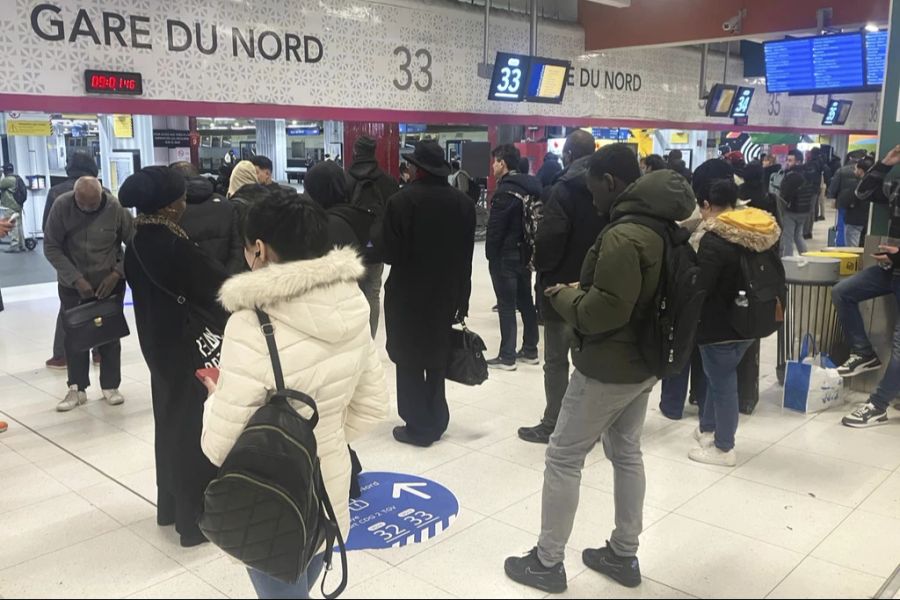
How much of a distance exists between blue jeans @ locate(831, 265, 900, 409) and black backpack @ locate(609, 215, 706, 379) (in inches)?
106

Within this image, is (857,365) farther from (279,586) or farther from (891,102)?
(279,586)

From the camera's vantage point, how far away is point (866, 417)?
4602 millimetres

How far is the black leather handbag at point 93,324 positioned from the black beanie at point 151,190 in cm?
159

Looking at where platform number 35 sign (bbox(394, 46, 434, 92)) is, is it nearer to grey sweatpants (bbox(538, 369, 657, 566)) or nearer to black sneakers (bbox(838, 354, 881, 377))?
black sneakers (bbox(838, 354, 881, 377))

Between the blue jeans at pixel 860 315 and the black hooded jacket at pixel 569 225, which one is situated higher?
the black hooded jacket at pixel 569 225

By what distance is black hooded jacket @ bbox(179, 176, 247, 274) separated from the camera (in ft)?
11.8

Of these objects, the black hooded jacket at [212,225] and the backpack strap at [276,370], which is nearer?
the backpack strap at [276,370]

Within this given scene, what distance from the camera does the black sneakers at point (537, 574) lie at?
8.57 feet

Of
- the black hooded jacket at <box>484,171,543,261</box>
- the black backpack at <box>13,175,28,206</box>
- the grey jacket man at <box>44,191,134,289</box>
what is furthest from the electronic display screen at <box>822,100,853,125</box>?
the grey jacket man at <box>44,191,134,289</box>

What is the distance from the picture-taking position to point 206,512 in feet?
5.45

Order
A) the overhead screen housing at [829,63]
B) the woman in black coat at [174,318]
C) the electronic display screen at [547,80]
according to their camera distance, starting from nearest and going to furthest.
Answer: the woman in black coat at [174,318] < the overhead screen housing at [829,63] < the electronic display screen at [547,80]

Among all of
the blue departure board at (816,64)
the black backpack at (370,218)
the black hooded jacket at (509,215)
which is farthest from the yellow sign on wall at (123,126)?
the blue departure board at (816,64)

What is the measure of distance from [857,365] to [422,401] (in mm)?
2935

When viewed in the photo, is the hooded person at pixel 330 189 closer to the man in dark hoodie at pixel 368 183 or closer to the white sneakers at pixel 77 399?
the man in dark hoodie at pixel 368 183
